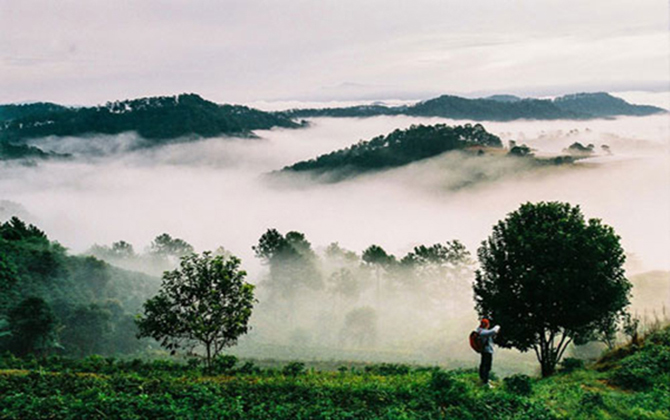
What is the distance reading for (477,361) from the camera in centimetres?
6406

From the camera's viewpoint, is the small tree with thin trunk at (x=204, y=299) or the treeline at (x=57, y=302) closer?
the small tree with thin trunk at (x=204, y=299)

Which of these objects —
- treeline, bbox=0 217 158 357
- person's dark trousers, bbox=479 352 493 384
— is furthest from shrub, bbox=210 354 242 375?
treeline, bbox=0 217 158 357

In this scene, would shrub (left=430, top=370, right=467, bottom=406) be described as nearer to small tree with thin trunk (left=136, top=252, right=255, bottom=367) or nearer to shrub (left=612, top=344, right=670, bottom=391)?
shrub (left=612, top=344, right=670, bottom=391)

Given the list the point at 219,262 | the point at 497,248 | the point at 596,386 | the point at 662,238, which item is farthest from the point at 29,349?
the point at 662,238

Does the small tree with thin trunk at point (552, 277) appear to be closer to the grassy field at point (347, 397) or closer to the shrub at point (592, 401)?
the grassy field at point (347, 397)

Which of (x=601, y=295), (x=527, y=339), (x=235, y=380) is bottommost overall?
(x=235, y=380)

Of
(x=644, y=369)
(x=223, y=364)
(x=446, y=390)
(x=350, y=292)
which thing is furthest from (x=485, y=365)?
(x=350, y=292)

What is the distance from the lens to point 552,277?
26.0 meters

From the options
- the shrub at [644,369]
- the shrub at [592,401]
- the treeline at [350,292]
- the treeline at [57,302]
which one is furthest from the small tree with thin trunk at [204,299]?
the treeline at [350,292]

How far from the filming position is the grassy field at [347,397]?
15.8 metres

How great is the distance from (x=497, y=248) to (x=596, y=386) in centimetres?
1147

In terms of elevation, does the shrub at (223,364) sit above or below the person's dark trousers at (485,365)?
below

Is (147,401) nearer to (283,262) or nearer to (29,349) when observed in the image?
(29,349)

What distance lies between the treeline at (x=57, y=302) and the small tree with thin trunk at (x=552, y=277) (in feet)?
176
